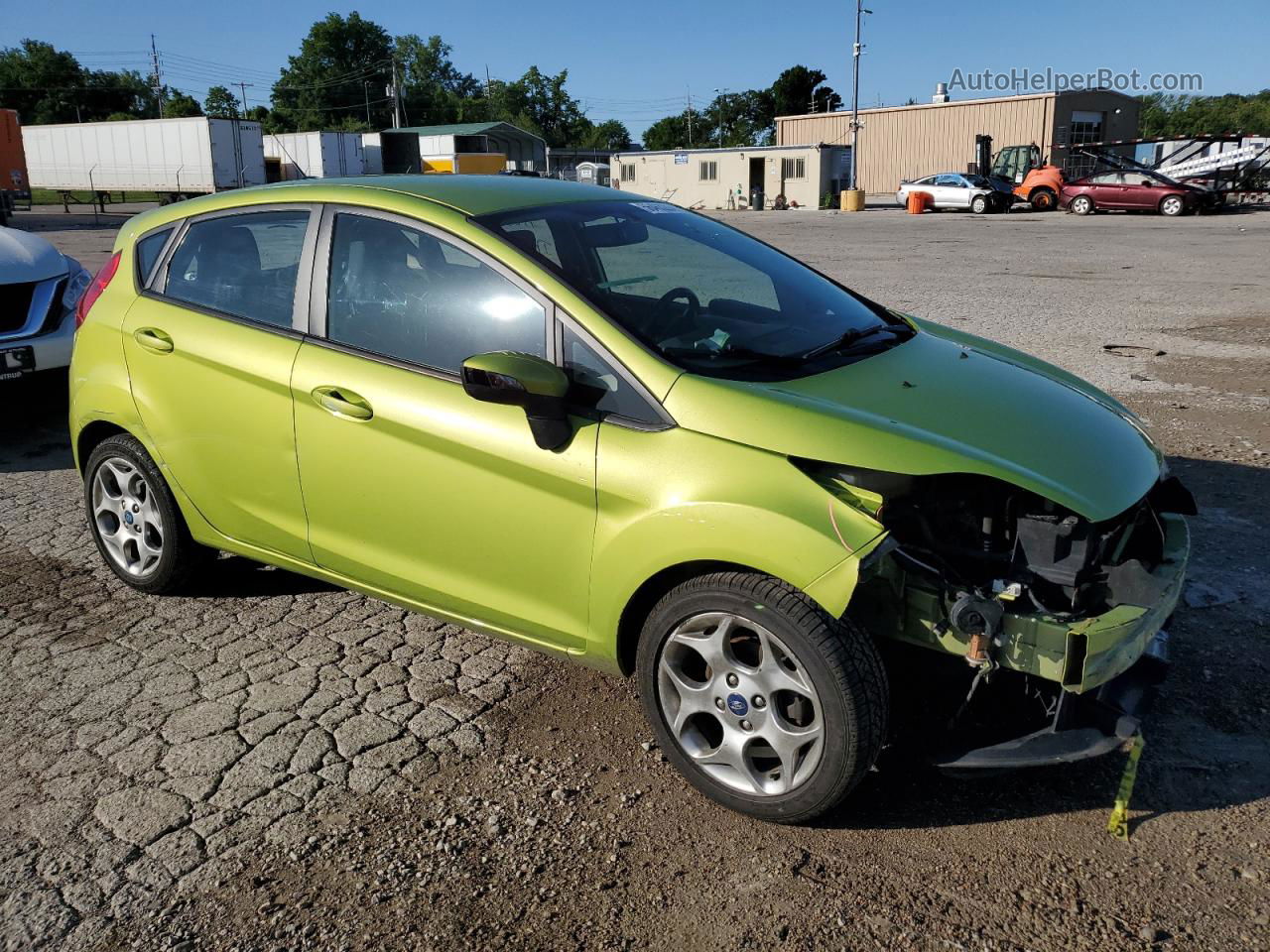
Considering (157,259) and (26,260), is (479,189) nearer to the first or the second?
(157,259)

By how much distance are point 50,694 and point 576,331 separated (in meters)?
2.30

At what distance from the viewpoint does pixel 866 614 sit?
2855mm

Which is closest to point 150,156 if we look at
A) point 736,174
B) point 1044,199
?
point 736,174

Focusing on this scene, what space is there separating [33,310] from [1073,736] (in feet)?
21.9

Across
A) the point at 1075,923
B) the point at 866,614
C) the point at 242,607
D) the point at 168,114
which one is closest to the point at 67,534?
the point at 242,607

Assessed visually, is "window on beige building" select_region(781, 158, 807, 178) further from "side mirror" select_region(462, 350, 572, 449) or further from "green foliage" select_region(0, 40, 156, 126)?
"green foliage" select_region(0, 40, 156, 126)

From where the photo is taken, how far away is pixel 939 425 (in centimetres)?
298

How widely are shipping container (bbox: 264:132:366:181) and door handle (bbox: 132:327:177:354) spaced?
134ft

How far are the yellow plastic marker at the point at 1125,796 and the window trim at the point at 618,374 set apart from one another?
159cm

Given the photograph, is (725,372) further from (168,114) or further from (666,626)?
(168,114)

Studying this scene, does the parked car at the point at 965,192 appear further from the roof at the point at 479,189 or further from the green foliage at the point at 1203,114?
the green foliage at the point at 1203,114

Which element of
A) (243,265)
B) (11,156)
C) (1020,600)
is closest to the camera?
(1020,600)

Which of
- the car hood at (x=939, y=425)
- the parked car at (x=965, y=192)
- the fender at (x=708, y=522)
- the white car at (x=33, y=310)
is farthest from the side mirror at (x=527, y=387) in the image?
the parked car at (x=965, y=192)

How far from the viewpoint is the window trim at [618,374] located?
2945 millimetres
